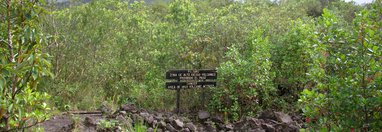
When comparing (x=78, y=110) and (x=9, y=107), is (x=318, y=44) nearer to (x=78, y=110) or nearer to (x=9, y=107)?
(x=9, y=107)

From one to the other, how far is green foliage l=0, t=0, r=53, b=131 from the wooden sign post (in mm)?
4187

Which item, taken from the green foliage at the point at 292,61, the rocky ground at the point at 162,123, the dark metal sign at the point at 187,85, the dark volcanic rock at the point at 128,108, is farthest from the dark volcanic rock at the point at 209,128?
the green foliage at the point at 292,61

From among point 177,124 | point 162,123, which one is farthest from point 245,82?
point 162,123

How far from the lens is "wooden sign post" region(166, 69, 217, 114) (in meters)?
8.37

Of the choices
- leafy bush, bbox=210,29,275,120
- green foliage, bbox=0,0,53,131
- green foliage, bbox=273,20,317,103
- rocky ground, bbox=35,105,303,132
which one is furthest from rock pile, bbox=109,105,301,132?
green foliage, bbox=0,0,53,131

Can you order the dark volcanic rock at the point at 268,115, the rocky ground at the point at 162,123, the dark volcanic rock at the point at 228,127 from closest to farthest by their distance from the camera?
the rocky ground at the point at 162,123, the dark volcanic rock at the point at 228,127, the dark volcanic rock at the point at 268,115

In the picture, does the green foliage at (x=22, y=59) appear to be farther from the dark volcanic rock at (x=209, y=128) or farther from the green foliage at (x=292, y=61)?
the green foliage at (x=292, y=61)

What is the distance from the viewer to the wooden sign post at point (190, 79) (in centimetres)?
837

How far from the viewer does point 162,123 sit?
23.1 ft

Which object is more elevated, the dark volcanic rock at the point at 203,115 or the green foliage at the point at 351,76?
the green foliage at the point at 351,76

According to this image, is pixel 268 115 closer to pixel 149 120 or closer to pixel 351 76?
pixel 149 120

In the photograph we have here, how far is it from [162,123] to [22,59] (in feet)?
11.0

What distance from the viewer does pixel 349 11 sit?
22.5 meters

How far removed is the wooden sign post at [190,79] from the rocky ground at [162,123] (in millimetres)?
557
